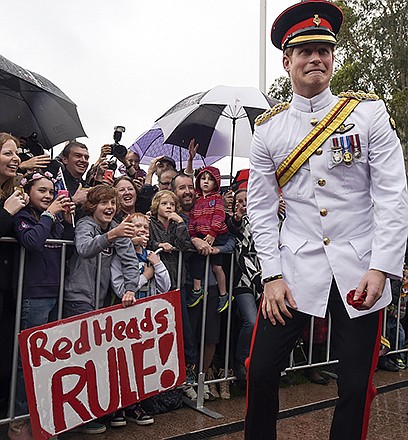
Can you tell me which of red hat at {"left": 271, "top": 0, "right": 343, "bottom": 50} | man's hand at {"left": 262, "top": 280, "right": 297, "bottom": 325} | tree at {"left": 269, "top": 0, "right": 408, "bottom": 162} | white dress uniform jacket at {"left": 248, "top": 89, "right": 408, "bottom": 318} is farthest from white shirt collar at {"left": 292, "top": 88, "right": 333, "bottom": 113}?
tree at {"left": 269, "top": 0, "right": 408, "bottom": 162}

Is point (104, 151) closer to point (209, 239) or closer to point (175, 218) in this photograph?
point (175, 218)

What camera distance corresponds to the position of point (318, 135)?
2.49m

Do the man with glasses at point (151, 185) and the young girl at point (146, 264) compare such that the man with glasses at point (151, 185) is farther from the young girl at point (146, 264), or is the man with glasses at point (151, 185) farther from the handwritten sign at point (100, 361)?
the handwritten sign at point (100, 361)

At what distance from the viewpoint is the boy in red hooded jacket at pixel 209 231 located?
14.5ft

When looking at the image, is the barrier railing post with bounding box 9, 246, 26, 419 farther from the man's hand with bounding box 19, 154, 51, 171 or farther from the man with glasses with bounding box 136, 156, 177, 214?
the man with glasses with bounding box 136, 156, 177, 214

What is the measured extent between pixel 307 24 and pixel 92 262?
6.74 feet

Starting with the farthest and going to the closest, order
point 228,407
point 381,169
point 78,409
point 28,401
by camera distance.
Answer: point 228,407, point 78,409, point 28,401, point 381,169

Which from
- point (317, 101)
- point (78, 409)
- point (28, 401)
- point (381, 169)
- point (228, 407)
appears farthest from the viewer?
point (228, 407)

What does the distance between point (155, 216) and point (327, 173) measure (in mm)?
2282

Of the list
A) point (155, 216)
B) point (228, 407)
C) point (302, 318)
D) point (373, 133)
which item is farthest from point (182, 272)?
point (373, 133)

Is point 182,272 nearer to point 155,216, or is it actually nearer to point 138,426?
point 155,216

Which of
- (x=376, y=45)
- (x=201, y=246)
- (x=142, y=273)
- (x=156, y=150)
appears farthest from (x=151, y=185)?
(x=376, y=45)

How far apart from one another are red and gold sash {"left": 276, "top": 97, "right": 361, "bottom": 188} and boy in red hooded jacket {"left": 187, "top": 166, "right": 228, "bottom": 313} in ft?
6.54

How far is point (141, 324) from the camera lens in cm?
375
